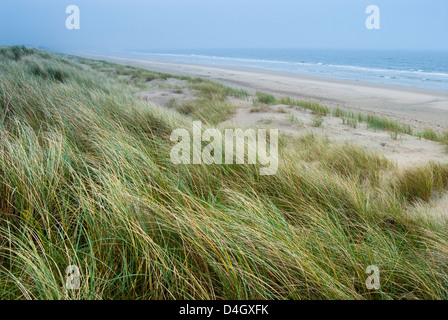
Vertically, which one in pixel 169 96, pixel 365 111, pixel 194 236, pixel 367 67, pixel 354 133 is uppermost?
pixel 367 67

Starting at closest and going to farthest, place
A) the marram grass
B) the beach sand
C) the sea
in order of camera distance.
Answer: the marram grass
the beach sand
the sea

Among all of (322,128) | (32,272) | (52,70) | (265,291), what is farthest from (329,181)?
(52,70)

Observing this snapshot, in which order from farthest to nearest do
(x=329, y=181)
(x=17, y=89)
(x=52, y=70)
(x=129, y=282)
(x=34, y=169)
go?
(x=52, y=70) < (x=17, y=89) < (x=329, y=181) < (x=34, y=169) < (x=129, y=282)

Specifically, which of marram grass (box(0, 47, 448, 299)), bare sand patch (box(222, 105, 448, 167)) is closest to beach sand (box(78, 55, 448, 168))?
bare sand patch (box(222, 105, 448, 167))

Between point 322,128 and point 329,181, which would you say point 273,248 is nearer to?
point 329,181

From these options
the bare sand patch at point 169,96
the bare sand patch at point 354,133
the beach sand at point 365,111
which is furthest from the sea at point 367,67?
the bare sand patch at point 169,96

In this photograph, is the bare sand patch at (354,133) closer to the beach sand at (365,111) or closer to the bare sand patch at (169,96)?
the beach sand at (365,111)

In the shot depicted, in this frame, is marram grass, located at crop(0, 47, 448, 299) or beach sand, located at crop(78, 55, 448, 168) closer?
marram grass, located at crop(0, 47, 448, 299)

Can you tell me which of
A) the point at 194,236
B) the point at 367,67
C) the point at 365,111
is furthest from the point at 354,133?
the point at 367,67

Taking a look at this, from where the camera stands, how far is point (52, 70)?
7039 millimetres

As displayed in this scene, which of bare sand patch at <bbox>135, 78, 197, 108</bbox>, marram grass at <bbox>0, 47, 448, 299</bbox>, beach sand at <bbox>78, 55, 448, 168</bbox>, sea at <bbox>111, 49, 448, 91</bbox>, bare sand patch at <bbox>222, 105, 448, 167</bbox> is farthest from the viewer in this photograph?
sea at <bbox>111, 49, 448, 91</bbox>

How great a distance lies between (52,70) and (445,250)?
8.39m

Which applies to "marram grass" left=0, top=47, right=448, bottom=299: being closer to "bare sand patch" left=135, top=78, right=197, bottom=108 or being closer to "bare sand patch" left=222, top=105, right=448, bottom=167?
"bare sand patch" left=222, top=105, right=448, bottom=167

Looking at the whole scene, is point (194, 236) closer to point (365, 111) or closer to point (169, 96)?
point (169, 96)
